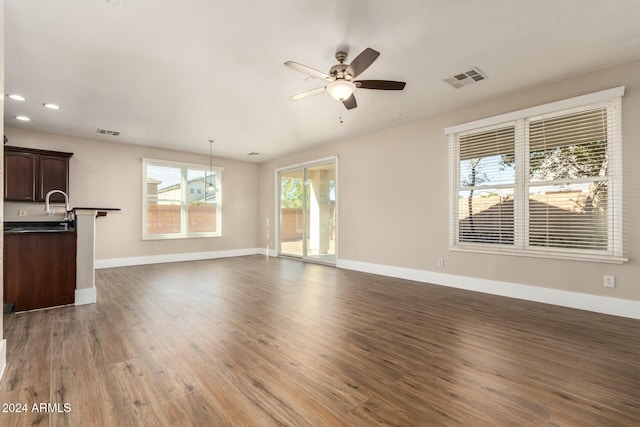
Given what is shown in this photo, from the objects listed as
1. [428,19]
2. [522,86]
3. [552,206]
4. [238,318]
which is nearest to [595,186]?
[552,206]

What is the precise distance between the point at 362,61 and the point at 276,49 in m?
0.94

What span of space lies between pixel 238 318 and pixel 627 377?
3.26 meters

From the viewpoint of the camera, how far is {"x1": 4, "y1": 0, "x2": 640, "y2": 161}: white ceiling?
2.43 metres

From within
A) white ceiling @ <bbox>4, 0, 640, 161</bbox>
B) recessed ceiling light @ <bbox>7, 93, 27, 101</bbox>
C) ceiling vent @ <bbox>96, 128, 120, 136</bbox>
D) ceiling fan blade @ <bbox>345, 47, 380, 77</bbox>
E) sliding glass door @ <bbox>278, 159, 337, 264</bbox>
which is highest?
white ceiling @ <bbox>4, 0, 640, 161</bbox>

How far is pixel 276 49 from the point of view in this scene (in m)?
2.97

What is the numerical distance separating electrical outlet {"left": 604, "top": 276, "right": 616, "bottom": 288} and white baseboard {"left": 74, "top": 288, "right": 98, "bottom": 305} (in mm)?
6310

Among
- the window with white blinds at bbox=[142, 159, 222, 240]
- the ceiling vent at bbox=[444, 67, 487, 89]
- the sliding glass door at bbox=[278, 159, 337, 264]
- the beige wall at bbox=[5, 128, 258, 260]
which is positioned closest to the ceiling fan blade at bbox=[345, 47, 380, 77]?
the ceiling vent at bbox=[444, 67, 487, 89]

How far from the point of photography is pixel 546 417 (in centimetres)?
161

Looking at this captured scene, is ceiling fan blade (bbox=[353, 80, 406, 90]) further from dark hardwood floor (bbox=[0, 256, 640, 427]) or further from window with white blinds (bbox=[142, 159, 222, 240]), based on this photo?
window with white blinds (bbox=[142, 159, 222, 240])

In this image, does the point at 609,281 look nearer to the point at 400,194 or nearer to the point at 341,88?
the point at 400,194

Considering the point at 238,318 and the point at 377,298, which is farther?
the point at 377,298

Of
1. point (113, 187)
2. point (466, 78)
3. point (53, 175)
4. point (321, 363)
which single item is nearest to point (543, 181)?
point (466, 78)

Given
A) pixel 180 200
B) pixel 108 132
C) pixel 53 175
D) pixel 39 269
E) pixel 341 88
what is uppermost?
pixel 108 132

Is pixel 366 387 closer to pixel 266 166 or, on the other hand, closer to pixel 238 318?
pixel 238 318
